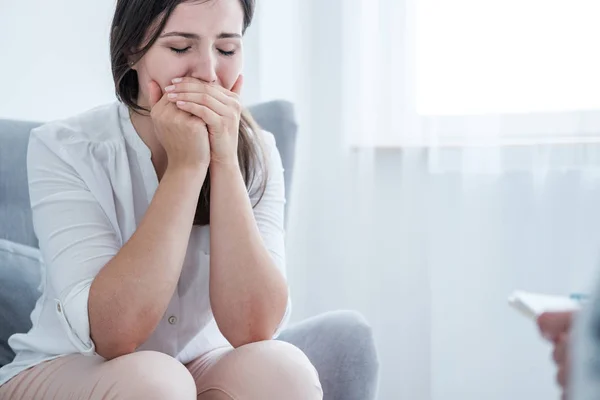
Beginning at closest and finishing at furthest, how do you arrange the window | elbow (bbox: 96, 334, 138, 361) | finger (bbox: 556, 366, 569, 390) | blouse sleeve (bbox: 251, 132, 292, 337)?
finger (bbox: 556, 366, 569, 390)
elbow (bbox: 96, 334, 138, 361)
blouse sleeve (bbox: 251, 132, 292, 337)
the window

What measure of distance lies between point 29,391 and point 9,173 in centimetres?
58

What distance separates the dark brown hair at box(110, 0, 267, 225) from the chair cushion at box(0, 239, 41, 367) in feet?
1.18

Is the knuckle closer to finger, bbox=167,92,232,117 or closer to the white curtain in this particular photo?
finger, bbox=167,92,232,117

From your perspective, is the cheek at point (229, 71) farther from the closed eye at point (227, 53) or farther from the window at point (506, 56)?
the window at point (506, 56)

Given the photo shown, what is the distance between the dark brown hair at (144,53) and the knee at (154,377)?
0.32 metres

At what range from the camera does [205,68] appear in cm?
120

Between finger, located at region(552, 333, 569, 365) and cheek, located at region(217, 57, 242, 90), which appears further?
cheek, located at region(217, 57, 242, 90)

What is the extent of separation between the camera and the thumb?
3.98 feet

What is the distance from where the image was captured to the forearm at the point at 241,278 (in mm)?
1153

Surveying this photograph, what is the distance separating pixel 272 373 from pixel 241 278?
0.17 metres

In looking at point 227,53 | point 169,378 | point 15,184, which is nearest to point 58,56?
point 15,184

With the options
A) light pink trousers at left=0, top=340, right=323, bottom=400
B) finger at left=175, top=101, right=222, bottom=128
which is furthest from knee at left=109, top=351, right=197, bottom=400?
finger at left=175, top=101, right=222, bottom=128

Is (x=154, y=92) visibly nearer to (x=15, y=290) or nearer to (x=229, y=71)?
(x=229, y=71)

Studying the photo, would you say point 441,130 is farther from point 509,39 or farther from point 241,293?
point 241,293
